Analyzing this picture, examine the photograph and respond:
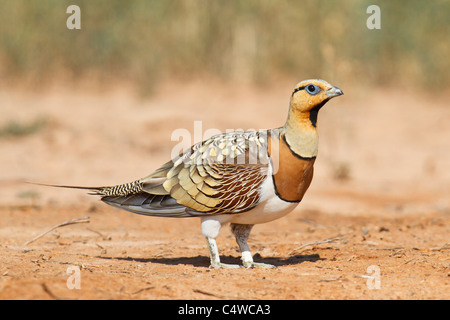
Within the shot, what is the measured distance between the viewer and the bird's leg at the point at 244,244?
5461mm

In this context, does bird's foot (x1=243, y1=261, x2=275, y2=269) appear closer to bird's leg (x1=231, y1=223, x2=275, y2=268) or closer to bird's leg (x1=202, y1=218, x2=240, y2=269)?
bird's leg (x1=231, y1=223, x2=275, y2=268)

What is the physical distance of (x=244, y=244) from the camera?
18.3 feet

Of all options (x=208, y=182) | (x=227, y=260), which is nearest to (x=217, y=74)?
(x=227, y=260)

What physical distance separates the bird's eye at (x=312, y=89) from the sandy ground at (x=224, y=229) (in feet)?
4.62

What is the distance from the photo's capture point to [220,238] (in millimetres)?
7277

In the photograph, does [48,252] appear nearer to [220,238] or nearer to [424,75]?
[220,238]

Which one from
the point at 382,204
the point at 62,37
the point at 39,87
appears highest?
the point at 62,37

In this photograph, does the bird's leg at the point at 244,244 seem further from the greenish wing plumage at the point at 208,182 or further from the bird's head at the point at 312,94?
the bird's head at the point at 312,94

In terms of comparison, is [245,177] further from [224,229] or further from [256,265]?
[224,229]

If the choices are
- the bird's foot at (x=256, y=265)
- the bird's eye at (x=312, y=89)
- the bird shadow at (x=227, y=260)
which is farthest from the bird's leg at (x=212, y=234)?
the bird's eye at (x=312, y=89)

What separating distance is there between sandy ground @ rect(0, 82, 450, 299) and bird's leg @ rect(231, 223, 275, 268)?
0.24 meters

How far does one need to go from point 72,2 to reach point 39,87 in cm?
211

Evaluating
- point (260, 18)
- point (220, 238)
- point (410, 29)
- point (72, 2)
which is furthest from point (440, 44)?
point (220, 238)

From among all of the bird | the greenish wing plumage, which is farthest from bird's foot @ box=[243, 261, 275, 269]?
the greenish wing plumage
